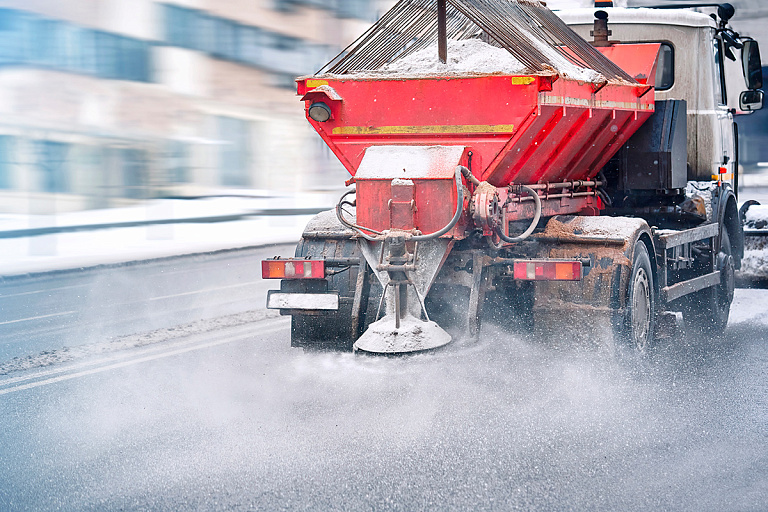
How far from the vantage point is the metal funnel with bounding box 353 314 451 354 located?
250 inches

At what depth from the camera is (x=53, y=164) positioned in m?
23.4

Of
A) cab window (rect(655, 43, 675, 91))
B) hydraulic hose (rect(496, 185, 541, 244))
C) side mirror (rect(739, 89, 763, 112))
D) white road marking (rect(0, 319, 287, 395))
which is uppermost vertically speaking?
cab window (rect(655, 43, 675, 91))

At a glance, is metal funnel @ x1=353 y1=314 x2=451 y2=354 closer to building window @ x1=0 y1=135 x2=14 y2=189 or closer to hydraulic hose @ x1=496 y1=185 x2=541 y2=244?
hydraulic hose @ x1=496 y1=185 x2=541 y2=244

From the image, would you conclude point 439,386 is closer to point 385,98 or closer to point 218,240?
point 385,98

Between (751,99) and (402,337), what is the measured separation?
16.5ft

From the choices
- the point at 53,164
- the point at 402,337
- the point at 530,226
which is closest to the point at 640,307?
the point at 530,226

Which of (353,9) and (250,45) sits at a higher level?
(353,9)

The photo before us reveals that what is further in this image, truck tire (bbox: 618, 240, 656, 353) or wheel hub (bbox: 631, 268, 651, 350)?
wheel hub (bbox: 631, 268, 651, 350)

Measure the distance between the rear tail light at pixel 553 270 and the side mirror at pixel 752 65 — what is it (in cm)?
426

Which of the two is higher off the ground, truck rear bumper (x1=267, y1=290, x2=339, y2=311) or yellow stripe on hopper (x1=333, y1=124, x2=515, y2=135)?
yellow stripe on hopper (x1=333, y1=124, x2=515, y2=135)

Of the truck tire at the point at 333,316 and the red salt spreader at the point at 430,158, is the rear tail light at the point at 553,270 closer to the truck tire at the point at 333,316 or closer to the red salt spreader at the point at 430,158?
the red salt spreader at the point at 430,158

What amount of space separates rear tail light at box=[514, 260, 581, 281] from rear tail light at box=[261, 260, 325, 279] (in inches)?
60.8

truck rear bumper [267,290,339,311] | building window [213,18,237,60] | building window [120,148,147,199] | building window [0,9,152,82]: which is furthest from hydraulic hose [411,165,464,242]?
building window [213,18,237,60]

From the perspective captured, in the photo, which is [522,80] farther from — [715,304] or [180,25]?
[180,25]
